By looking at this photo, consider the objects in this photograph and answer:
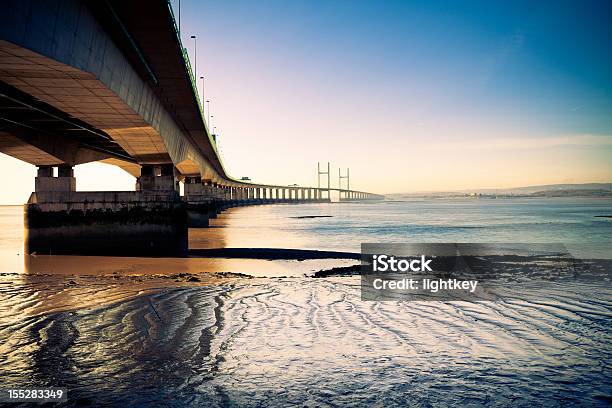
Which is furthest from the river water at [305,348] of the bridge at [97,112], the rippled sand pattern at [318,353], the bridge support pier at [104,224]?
the bridge support pier at [104,224]

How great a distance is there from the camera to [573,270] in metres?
16.8

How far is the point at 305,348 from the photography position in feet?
22.4

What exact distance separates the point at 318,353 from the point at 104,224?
63.5 ft

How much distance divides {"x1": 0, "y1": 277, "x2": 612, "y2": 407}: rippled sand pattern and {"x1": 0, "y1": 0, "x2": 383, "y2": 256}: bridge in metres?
5.12

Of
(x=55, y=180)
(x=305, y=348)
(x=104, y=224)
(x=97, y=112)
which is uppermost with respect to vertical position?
(x=97, y=112)

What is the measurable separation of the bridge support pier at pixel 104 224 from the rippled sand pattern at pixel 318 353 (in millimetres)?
13556

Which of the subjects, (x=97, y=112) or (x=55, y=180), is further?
(x=55, y=180)

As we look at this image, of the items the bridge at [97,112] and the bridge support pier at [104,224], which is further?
the bridge support pier at [104,224]

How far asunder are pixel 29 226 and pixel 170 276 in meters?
12.3

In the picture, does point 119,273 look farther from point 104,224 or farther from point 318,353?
point 318,353

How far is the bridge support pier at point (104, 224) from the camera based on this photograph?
22812mm

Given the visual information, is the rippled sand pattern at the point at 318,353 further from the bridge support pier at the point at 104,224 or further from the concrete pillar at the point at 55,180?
the concrete pillar at the point at 55,180

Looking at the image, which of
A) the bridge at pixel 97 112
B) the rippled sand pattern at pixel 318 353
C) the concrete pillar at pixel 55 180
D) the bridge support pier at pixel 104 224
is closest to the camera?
the rippled sand pattern at pixel 318 353

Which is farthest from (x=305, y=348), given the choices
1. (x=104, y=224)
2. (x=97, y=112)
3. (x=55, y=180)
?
(x=55, y=180)
